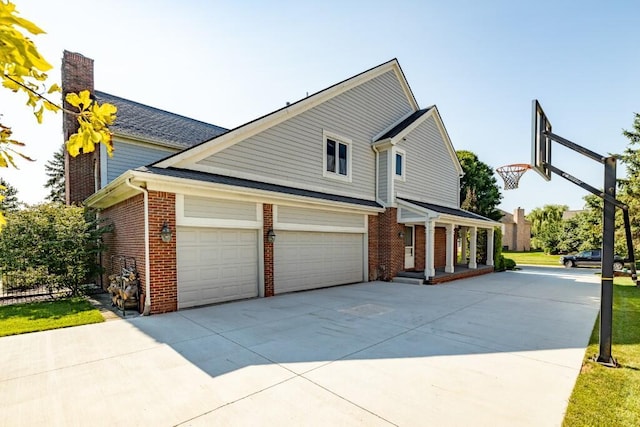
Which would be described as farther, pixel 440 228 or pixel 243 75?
pixel 440 228

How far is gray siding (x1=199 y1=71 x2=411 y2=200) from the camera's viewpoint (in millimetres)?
10000

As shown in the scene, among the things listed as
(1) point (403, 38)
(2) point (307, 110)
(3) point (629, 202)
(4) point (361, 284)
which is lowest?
(4) point (361, 284)

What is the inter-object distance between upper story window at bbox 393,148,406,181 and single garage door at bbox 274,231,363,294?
3.47m

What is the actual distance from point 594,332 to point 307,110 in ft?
32.2

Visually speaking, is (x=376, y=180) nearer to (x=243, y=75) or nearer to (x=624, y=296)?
(x=243, y=75)

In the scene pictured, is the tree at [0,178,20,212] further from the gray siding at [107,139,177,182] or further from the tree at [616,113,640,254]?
the tree at [616,113,640,254]

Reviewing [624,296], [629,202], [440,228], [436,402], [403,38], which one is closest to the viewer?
[436,402]

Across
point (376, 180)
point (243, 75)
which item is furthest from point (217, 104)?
point (376, 180)

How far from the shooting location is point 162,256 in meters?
7.26

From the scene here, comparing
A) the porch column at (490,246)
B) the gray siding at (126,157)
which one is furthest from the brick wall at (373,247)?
the gray siding at (126,157)

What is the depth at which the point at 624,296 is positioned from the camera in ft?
33.5

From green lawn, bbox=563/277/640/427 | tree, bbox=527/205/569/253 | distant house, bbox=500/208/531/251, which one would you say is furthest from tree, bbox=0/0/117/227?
distant house, bbox=500/208/531/251

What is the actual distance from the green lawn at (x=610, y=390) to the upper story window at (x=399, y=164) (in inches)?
363

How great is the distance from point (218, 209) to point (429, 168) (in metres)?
11.5
